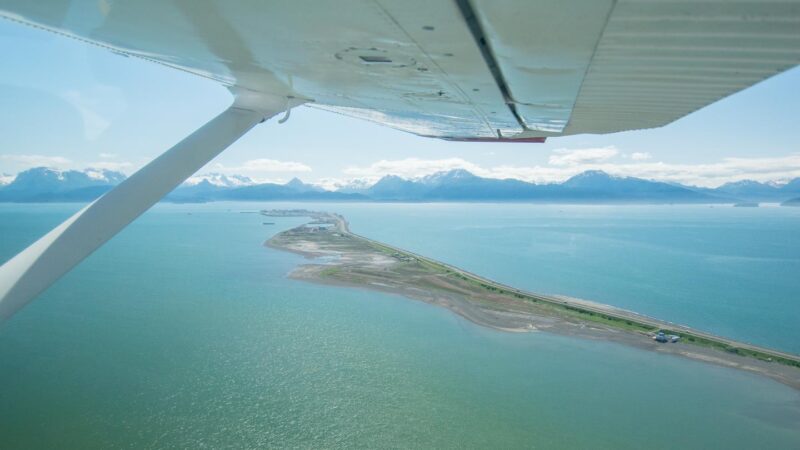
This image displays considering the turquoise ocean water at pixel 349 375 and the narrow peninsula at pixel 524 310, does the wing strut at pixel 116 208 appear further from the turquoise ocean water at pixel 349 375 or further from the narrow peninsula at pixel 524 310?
the narrow peninsula at pixel 524 310

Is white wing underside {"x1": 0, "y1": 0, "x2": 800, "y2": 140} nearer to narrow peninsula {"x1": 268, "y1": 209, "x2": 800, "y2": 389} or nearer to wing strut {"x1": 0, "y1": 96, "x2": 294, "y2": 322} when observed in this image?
wing strut {"x1": 0, "y1": 96, "x2": 294, "y2": 322}

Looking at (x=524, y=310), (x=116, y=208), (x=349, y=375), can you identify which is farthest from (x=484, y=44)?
(x=524, y=310)

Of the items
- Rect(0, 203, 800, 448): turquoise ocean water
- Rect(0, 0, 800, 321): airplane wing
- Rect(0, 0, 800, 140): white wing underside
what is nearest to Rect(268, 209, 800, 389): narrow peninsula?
Rect(0, 203, 800, 448): turquoise ocean water

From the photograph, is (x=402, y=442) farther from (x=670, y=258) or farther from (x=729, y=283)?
(x=670, y=258)

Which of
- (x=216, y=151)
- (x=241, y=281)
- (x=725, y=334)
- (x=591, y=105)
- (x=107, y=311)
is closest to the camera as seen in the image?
(x=591, y=105)

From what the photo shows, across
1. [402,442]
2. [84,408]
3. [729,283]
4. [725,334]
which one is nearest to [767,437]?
[725,334]

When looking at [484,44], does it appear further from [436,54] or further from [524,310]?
[524,310]

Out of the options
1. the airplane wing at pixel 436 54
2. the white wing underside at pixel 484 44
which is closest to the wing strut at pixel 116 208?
the airplane wing at pixel 436 54
